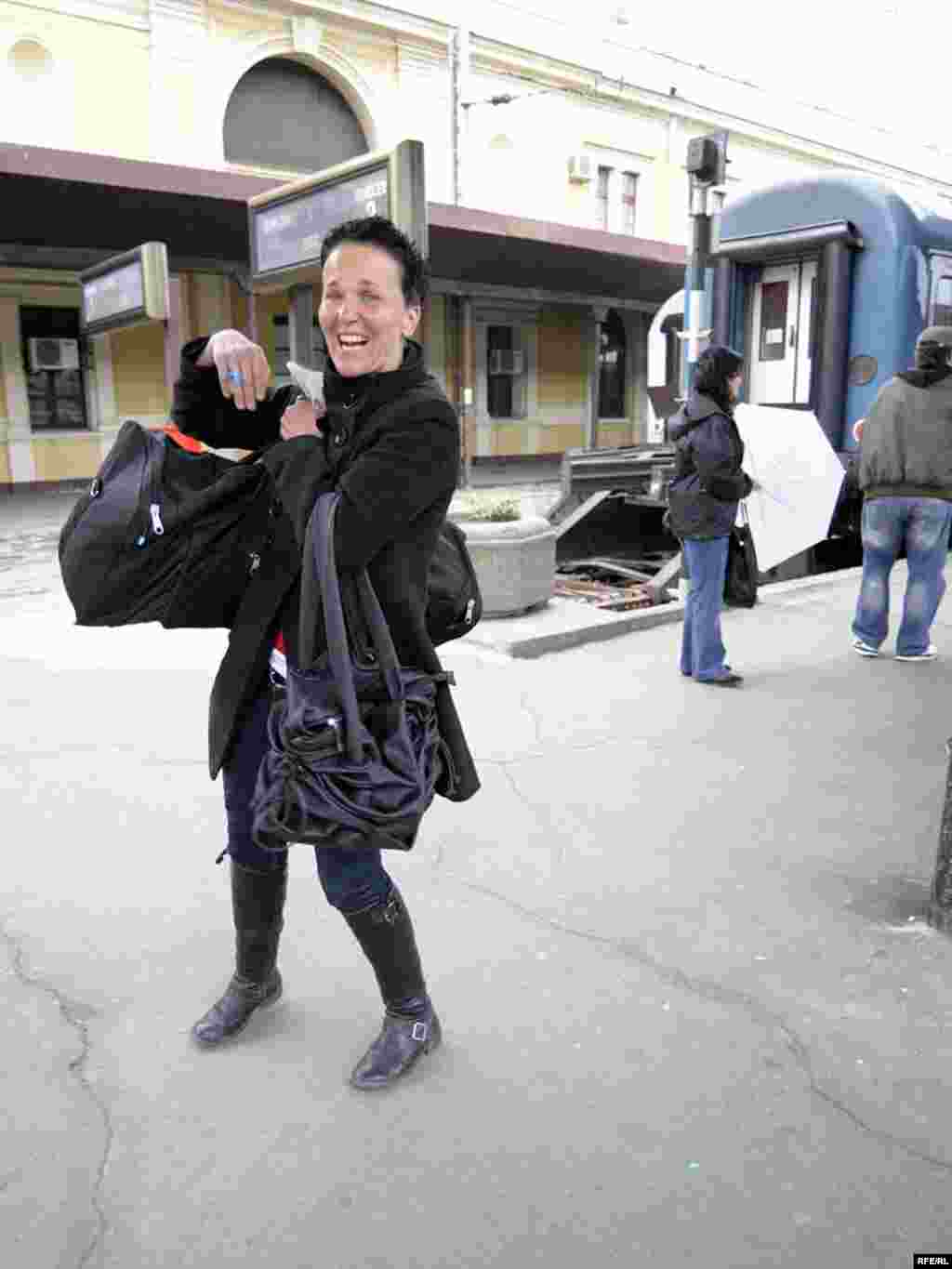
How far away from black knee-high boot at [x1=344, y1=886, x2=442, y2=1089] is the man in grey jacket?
15.3 ft

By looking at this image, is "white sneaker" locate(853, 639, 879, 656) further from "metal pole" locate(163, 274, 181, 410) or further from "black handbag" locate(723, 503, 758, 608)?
"metal pole" locate(163, 274, 181, 410)

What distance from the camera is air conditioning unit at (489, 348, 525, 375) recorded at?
2227 centimetres

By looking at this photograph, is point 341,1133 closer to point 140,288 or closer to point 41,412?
point 140,288

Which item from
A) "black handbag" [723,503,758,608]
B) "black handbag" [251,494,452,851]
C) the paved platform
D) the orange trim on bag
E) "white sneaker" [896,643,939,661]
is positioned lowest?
the paved platform

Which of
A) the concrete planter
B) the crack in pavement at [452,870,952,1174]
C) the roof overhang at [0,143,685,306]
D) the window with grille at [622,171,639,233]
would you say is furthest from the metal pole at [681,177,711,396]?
the window with grille at [622,171,639,233]

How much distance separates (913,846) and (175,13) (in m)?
18.9

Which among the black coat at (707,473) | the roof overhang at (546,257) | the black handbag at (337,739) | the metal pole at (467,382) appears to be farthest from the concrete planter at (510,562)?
the metal pole at (467,382)

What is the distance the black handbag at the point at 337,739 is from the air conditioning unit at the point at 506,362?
20.9 meters

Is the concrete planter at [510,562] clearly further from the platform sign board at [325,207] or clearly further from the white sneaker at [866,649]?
the white sneaker at [866,649]

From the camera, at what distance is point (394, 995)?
8.24 feet

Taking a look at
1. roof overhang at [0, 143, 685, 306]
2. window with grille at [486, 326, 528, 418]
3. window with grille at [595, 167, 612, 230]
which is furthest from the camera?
window with grille at [595, 167, 612, 230]

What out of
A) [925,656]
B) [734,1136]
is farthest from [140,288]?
[734,1136]

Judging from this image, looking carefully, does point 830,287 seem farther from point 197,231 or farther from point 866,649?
point 197,231

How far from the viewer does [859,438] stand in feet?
20.6
